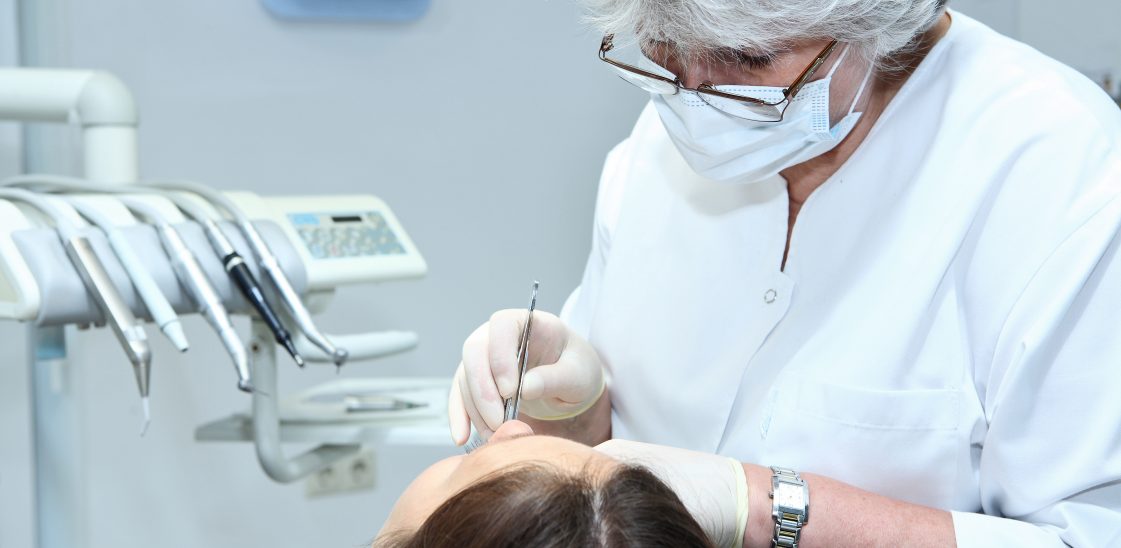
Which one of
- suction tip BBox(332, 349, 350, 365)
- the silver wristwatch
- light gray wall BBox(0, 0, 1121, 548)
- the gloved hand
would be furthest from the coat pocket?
light gray wall BBox(0, 0, 1121, 548)

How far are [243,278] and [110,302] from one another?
213 mm

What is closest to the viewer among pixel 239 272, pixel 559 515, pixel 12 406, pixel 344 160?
pixel 559 515

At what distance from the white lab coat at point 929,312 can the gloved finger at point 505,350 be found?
207 mm

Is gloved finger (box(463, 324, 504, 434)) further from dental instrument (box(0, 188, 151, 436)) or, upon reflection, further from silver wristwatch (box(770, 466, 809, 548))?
dental instrument (box(0, 188, 151, 436))

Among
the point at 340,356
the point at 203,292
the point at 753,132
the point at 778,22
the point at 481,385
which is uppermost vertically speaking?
the point at 778,22

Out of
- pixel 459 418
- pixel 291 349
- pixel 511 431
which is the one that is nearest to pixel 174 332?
pixel 291 349

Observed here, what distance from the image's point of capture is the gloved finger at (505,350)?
1132 millimetres

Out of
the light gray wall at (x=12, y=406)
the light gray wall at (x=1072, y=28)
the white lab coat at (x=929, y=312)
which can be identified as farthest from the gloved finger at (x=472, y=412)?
the light gray wall at (x=1072, y=28)

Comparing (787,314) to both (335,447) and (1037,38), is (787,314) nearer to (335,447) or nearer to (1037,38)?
(335,447)

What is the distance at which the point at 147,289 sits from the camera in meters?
1.49

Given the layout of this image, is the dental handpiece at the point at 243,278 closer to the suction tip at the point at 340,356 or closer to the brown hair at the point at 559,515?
the suction tip at the point at 340,356

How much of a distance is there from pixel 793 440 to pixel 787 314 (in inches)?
6.0

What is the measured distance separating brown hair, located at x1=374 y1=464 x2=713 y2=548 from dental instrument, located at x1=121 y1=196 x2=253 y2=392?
792 mm

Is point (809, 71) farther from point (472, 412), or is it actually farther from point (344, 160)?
point (344, 160)
